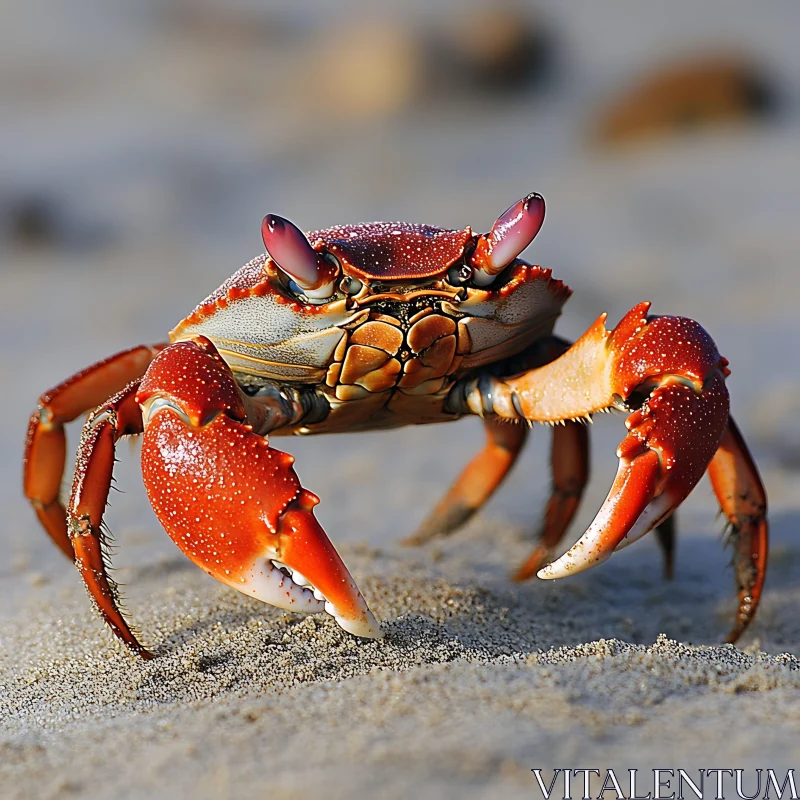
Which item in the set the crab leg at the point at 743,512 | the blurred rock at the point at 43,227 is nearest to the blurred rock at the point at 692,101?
the blurred rock at the point at 43,227

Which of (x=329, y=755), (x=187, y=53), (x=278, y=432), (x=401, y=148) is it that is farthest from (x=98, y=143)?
(x=329, y=755)

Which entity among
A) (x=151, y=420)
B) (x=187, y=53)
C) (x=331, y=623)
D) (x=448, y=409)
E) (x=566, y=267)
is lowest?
(x=566, y=267)

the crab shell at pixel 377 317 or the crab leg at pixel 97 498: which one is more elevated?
the crab shell at pixel 377 317

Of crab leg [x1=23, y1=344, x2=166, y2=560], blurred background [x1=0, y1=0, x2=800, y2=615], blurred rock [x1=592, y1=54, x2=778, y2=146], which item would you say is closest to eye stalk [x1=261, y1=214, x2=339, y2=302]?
crab leg [x1=23, y1=344, x2=166, y2=560]

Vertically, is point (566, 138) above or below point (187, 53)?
below

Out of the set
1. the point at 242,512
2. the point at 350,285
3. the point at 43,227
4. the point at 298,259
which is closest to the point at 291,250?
→ the point at 298,259

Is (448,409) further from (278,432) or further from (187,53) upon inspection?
(187,53)

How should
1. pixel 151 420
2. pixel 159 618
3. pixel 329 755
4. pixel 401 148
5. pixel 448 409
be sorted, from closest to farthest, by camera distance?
pixel 329 755
pixel 151 420
pixel 159 618
pixel 448 409
pixel 401 148

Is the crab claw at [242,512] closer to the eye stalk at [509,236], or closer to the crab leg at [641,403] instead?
the crab leg at [641,403]
